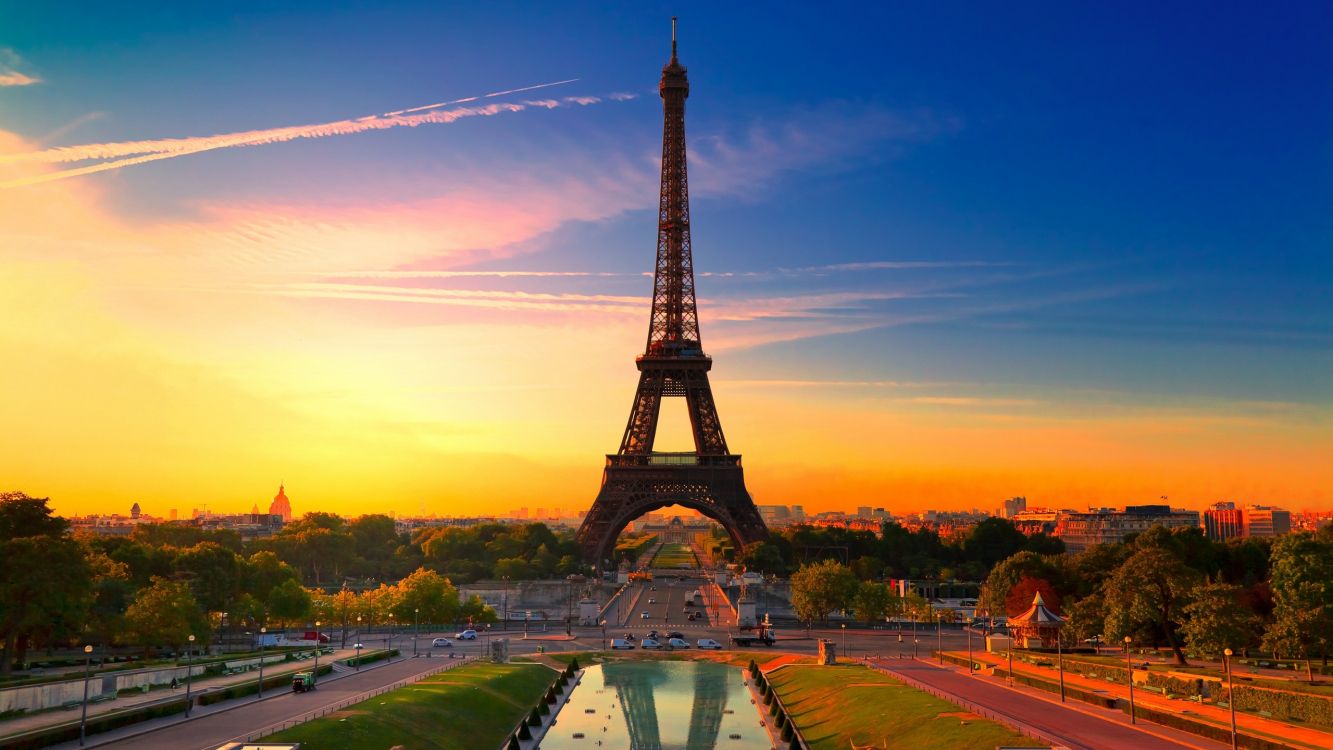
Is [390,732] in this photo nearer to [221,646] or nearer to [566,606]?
[221,646]

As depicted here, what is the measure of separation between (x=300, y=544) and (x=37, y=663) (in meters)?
82.0

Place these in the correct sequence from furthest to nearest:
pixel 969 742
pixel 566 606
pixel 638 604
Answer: pixel 638 604, pixel 566 606, pixel 969 742

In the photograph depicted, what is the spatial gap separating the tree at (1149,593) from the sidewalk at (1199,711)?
16.0 ft

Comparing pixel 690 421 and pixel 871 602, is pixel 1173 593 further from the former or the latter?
pixel 690 421

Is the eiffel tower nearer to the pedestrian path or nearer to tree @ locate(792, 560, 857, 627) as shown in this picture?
tree @ locate(792, 560, 857, 627)

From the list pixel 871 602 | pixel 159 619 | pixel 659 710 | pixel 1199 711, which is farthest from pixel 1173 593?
pixel 159 619

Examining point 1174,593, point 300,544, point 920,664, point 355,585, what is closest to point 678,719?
point 920,664

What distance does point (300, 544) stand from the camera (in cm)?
14000

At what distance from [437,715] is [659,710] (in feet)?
45.3

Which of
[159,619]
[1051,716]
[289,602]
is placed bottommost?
[1051,716]

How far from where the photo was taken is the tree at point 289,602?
89.0 metres

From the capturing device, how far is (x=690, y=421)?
417 feet

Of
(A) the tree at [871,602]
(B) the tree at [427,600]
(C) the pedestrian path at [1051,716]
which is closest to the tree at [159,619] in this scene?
(B) the tree at [427,600]

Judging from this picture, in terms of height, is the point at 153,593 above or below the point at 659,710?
above
